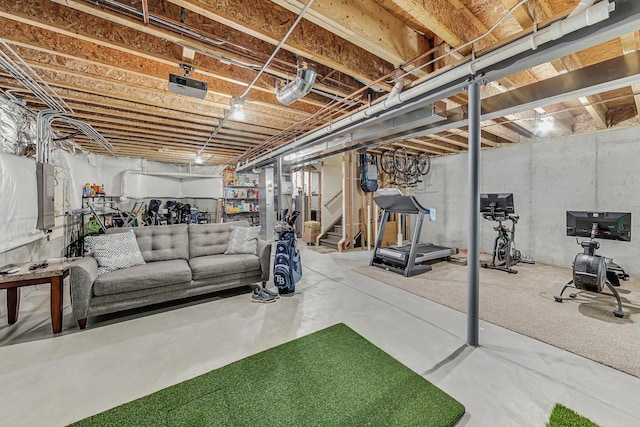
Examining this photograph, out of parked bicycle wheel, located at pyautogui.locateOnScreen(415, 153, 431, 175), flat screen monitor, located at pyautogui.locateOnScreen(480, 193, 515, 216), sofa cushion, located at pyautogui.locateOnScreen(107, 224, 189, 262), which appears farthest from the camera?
parked bicycle wheel, located at pyautogui.locateOnScreen(415, 153, 431, 175)

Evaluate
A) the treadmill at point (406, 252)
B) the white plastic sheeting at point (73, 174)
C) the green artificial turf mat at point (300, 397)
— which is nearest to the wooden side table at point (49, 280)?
the green artificial turf mat at point (300, 397)

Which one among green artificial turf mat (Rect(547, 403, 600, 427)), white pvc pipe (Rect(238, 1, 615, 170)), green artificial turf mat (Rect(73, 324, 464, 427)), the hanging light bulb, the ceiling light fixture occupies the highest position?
the ceiling light fixture

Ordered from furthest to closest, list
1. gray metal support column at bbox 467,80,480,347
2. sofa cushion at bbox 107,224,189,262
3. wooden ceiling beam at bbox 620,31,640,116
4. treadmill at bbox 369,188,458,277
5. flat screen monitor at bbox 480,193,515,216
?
flat screen monitor at bbox 480,193,515,216, treadmill at bbox 369,188,458,277, sofa cushion at bbox 107,224,189,262, gray metal support column at bbox 467,80,480,347, wooden ceiling beam at bbox 620,31,640,116

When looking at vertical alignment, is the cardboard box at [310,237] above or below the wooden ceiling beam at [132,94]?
below

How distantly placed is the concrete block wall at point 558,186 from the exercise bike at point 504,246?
696mm

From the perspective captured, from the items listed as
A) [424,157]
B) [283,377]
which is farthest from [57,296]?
[424,157]

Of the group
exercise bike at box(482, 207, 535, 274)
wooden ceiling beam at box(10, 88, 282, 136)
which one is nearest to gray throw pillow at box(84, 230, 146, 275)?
wooden ceiling beam at box(10, 88, 282, 136)

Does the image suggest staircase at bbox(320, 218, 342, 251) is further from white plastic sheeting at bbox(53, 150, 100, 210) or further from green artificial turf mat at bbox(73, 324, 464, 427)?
white plastic sheeting at bbox(53, 150, 100, 210)

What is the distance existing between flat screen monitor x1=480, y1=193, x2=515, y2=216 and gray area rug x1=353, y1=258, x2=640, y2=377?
113 centimetres

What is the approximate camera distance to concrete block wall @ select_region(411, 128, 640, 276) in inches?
173

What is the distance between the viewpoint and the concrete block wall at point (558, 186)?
441 centimetres

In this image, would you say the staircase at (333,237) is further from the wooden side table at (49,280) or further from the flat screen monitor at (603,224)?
the wooden side table at (49,280)

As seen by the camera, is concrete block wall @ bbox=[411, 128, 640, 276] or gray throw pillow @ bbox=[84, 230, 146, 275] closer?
gray throw pillow @ bbox=[84, 230, 146, 275]

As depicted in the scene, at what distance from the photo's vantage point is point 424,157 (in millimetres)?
7555
